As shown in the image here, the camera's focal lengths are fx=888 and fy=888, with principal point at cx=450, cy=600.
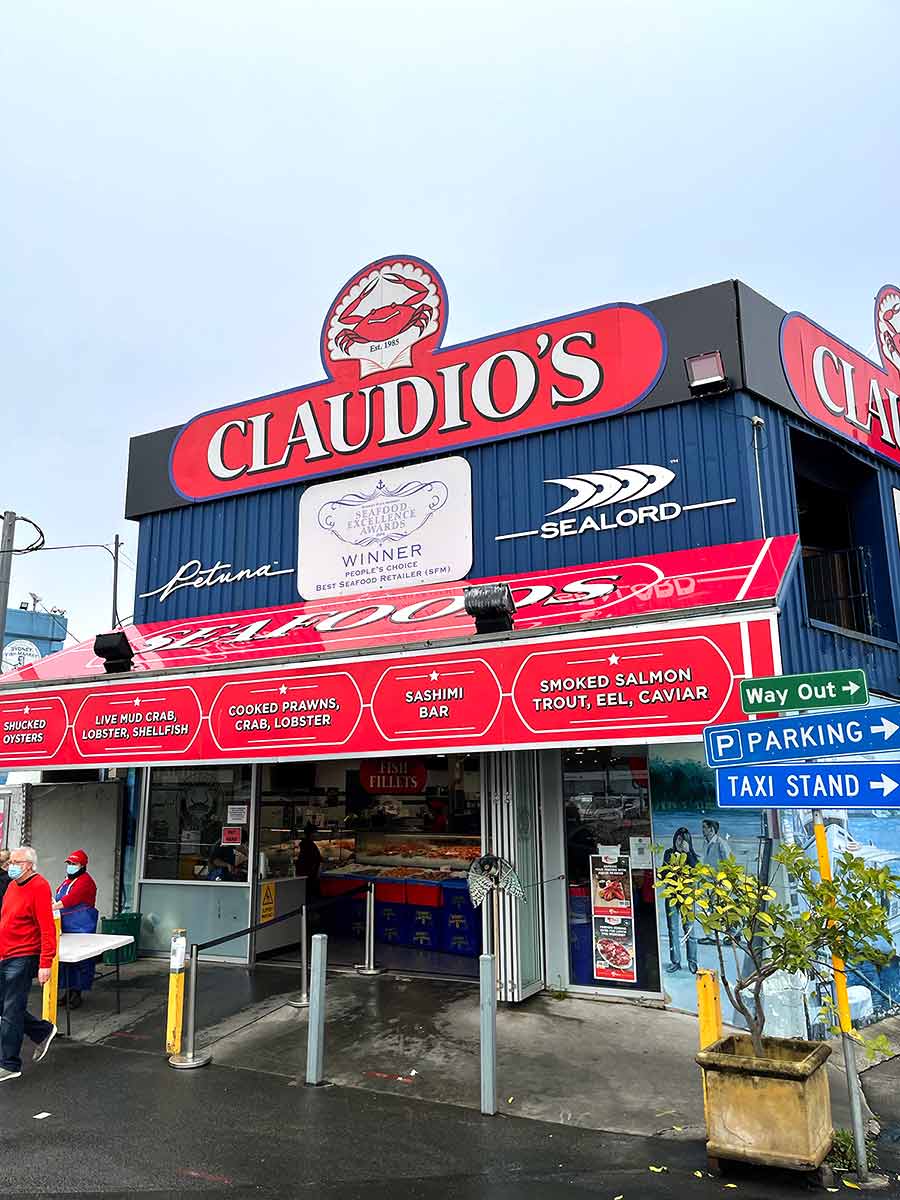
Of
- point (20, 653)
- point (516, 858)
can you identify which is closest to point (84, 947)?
point (516, 858)

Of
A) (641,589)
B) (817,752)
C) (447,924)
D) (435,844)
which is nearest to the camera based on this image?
(817,752)

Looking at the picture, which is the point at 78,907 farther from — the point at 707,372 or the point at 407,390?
the point at 707,372

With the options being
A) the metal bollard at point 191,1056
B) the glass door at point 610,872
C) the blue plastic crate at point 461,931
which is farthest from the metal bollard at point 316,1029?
the blue plastic crate at point 461,931

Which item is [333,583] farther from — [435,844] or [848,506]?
[848,506]

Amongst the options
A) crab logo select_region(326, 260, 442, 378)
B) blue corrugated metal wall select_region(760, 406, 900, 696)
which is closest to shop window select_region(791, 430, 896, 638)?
blue corrugated metal wall select_region(760, 406, 900, 696)

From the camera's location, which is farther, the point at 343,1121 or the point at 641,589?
the point at 641,589

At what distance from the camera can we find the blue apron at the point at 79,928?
888cm

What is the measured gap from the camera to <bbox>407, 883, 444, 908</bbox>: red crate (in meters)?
11.4

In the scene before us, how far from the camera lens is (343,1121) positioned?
19.7 ft

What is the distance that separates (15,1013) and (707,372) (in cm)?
857

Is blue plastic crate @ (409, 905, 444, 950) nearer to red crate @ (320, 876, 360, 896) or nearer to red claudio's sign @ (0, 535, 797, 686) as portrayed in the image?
red crate @ (320, 876, 360, 896)

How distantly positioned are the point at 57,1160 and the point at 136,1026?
3188 mm

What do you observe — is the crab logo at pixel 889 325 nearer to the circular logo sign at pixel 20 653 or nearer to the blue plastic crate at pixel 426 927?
the blue plastic crate at pixel 426 927

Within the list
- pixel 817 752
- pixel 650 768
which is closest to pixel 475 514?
pixel 650 768
